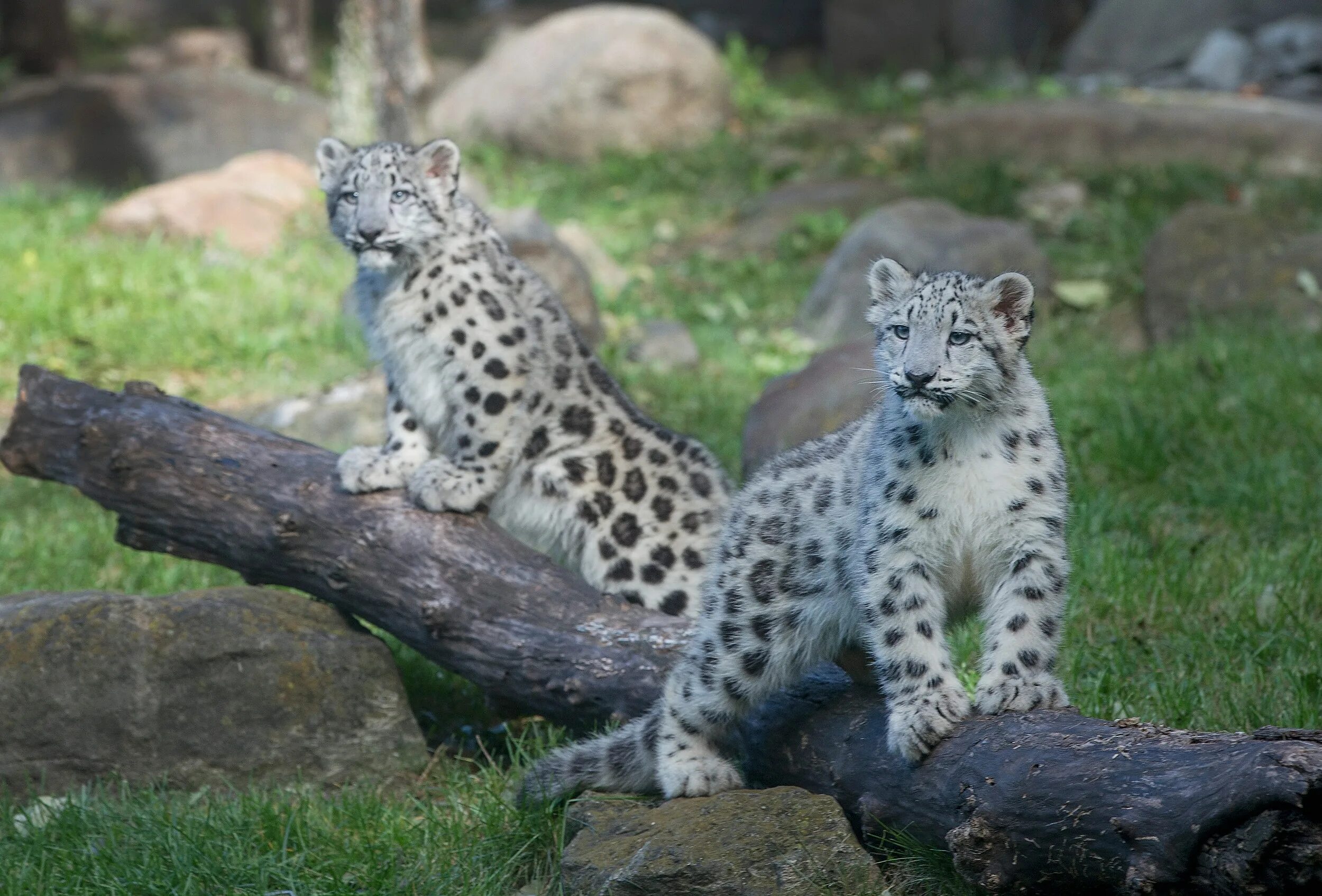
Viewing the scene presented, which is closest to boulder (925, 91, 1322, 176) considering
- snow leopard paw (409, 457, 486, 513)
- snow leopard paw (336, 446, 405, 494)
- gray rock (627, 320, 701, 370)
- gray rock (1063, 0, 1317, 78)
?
gray rock (1063, 0, 1317, 78)

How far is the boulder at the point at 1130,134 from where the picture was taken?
635 inches

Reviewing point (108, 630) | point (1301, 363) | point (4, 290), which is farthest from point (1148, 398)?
point (4, 290)

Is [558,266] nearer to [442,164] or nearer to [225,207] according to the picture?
[442,164]

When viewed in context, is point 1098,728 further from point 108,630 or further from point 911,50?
point 911,50

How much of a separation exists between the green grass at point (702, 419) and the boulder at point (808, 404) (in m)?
0.69

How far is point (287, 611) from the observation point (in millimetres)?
6852

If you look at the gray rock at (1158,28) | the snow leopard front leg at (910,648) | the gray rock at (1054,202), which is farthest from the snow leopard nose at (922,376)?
the gray rock at (1158,28)

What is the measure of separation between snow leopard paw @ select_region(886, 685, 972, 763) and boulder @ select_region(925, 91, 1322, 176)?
1290 centimetres

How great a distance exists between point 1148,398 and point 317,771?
6383 millimetres

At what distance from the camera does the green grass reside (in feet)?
18.4

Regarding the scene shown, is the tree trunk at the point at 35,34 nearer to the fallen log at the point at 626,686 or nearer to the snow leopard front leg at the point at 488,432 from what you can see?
the fallen log at the point at 626,686

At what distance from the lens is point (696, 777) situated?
5344 millimetres

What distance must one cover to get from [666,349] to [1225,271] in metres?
4.77

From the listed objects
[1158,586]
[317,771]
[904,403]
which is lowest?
[317,771]
